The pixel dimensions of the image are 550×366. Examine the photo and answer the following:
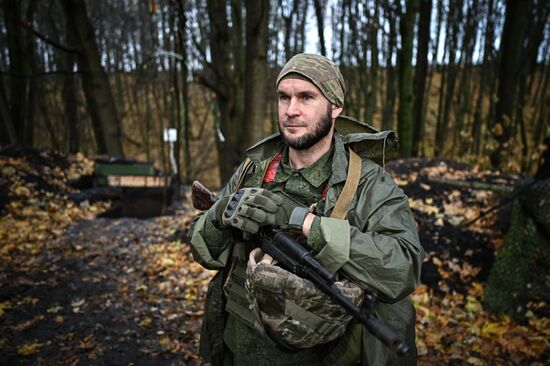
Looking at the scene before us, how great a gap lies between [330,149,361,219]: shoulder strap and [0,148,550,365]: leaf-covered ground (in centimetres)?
270

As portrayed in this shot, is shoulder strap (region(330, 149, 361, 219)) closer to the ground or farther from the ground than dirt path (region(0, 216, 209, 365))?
farther from the ground

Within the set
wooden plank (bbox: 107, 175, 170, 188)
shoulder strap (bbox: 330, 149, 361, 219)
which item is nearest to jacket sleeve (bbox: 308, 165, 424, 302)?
shoulder strap (bbox: 330, 149, 361, 219)

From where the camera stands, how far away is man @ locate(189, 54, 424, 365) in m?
1.67

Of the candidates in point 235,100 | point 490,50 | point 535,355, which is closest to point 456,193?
point 535,355

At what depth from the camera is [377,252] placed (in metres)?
1.66

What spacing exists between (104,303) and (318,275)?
4.12m

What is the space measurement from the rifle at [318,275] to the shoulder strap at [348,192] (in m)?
0.28

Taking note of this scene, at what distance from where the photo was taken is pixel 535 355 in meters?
3.58

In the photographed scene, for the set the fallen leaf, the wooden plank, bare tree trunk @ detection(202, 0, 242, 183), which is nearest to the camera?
the fallen leaf

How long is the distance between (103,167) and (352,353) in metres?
8.57

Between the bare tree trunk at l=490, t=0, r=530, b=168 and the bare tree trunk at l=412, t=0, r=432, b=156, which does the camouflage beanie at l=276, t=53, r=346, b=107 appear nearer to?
the bare tree trunk at l=490, t=0, r=530, b=168

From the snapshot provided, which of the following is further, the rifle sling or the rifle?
the rifle sling

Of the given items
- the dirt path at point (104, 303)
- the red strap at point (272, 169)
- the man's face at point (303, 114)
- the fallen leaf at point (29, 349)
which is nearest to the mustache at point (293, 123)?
the man's face at point (303, 114)

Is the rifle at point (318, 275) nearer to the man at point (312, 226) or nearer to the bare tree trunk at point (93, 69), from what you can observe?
the man at point (312, 226)
